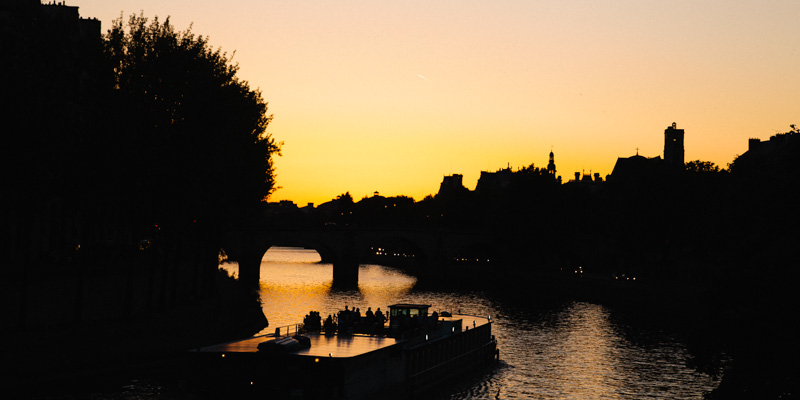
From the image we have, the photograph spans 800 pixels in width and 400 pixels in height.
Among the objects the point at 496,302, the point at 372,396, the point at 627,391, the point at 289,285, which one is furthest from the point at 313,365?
the point at 289,285

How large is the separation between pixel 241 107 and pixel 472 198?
416 ft

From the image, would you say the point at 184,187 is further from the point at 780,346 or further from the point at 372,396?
the point at 780,346

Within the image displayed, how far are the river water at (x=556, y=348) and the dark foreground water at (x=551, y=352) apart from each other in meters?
0.06

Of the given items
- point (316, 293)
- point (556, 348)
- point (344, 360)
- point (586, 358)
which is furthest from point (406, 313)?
point (316, 293)

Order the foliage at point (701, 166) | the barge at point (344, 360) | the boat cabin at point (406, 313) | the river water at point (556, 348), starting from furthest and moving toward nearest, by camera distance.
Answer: the foliage at point (701, 166) < the river water at point (556, 348) < the boat cabin at point (406, 313) < the barge at point (344, 360)

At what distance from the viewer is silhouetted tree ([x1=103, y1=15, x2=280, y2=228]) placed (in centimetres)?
4906

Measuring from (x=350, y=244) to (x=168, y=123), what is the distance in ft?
280

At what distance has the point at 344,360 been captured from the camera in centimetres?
3538

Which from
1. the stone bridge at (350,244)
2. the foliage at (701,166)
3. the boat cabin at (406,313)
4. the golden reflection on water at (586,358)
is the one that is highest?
the foliage at (701,166)

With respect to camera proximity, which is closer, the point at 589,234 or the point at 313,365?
the point at 313,365

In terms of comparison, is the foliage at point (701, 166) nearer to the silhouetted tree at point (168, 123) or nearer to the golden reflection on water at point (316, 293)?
the golden reflection on water at point (316, 293)

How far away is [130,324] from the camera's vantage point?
4916cm

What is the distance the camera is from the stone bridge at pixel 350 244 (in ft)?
420

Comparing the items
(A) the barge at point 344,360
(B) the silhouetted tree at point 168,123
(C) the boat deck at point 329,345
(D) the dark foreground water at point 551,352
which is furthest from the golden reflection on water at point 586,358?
(B) the silhouetted tree at point 168,123
